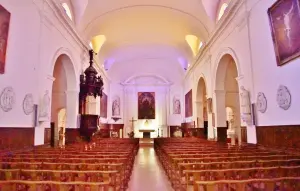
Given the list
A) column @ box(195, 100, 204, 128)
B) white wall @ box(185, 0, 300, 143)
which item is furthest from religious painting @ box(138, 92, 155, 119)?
white wall @ box(185, 0, 300, 143)

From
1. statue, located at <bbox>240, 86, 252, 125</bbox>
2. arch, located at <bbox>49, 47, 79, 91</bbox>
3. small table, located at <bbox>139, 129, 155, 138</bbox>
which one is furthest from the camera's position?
small table, located at <bbox>139, 129, 155, 138</bbox>

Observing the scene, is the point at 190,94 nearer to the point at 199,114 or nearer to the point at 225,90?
the point at 199,114

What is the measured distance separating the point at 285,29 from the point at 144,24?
964 centimetres

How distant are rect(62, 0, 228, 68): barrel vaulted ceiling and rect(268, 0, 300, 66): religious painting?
16.6ft

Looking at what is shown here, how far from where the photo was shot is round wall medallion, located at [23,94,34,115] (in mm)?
6962

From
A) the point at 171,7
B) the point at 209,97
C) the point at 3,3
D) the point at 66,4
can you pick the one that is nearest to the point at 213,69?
the point at 209,97

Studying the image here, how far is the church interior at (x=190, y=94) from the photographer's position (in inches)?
142

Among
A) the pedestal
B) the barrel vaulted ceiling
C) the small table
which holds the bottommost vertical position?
the small table

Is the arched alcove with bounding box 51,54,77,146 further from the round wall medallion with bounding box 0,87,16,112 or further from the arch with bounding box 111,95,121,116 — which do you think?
the arch with bounding box 111,95,121,116

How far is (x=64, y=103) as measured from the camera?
12188 mm

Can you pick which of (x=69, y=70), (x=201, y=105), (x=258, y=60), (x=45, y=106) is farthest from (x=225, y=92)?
(x=45, y=106)

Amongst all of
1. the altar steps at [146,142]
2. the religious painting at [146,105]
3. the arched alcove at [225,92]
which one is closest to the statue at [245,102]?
the arched alcove at [225,92]

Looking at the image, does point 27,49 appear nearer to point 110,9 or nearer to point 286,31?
point 110,9

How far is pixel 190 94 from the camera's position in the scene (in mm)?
18875
